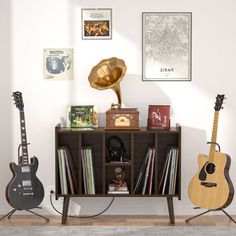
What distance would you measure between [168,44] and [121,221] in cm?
150

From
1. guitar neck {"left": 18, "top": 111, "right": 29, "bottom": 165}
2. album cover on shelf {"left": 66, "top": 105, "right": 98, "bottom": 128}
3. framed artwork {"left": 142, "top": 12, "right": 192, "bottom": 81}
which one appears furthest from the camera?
framed artwork {"left": 142, "top": 12, "right": 192, "bottom": 81}

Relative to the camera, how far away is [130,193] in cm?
439

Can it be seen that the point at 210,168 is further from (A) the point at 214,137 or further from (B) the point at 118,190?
(B) the point at 118,190

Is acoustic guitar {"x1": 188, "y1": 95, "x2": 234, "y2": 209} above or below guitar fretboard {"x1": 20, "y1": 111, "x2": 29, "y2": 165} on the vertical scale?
below

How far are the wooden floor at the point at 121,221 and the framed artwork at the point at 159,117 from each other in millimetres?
763

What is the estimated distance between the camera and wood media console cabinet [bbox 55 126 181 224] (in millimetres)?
4324

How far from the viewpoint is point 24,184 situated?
14.0ft

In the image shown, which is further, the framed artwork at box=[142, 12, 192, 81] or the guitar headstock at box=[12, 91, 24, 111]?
the framed artwork at box=[142, 12, 192, 81]

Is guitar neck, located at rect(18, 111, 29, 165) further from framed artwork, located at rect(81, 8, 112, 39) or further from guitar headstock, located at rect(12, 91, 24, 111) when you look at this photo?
framed artwork, located at rect(81, 8, 112, 39)

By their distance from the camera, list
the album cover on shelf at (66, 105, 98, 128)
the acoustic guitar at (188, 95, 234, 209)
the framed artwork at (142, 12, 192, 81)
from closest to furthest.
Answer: the acoustic guitar at (188, 95, 234, 209) → the album cover on shelf at (66, 105, 98, 128) → the framed artwork at (142, 12, 192, 81)

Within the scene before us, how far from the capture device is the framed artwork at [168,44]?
15.0 ft

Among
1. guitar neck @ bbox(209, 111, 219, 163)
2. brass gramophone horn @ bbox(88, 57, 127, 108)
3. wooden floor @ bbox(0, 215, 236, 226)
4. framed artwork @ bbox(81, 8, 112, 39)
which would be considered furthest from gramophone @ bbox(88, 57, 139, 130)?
wooden floor @ bbox(0, 215, 236, 226)

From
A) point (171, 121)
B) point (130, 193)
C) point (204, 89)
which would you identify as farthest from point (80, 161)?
point (204, 89)

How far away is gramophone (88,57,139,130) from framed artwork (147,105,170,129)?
0.48ft
